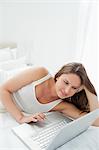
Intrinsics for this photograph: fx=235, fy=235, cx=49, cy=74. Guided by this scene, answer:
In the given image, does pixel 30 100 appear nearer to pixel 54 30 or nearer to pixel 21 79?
pixel 21 79

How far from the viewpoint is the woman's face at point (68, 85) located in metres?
1.37

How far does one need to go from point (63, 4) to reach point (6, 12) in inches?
23.2

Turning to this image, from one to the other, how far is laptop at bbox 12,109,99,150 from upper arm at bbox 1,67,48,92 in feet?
0.90

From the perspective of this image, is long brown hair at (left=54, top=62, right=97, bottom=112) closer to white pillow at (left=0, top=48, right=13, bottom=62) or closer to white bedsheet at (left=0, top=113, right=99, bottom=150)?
white bedsheet at (left=0, top=113, right=99, bottom=150)

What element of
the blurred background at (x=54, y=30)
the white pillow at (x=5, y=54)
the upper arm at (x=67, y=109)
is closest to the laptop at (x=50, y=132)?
the upper arm at (x=67, y=109)

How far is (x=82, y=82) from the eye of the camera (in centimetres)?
140

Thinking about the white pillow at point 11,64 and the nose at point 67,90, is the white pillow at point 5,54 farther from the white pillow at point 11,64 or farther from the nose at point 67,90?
the nose at point 67,90

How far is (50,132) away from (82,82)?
0.37m

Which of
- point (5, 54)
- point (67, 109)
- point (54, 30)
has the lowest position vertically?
point (67, 109)

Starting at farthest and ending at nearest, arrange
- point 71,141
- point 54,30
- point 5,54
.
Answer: point 54,30 < point 5,54 < point 71,141

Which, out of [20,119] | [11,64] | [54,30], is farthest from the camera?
[54,30]

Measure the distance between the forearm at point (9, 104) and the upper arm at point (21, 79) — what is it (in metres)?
0.04

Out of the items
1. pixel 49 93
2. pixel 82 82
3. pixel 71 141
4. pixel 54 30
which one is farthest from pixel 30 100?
pixel 54 30

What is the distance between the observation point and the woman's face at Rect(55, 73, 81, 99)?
1.37 meters
